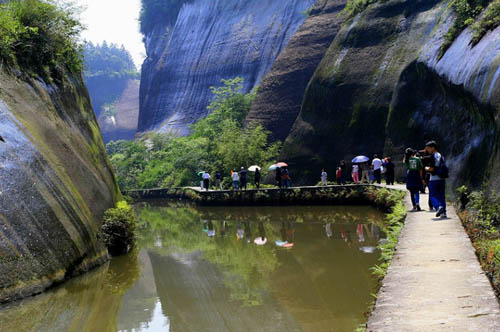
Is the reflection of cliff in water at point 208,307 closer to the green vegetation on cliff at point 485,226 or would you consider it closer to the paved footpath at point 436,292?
the paved footpath at point 436,292

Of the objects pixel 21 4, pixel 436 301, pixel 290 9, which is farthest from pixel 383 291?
pixel 290 9

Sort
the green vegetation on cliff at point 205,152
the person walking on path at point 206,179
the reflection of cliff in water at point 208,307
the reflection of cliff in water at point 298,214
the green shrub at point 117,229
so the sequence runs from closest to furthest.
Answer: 1. the reflection of cliff in water at point 208,307
2. the green shrub at point 117,229
3. the reflection of cliff in water at point 298,214
4. the person walking on path at point 206,179
5. the green vegetation on cliff at point 205,152

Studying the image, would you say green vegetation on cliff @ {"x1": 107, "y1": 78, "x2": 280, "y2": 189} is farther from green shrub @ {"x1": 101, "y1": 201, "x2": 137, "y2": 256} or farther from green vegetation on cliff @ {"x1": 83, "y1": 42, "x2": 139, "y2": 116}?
green vegetation on cliff @ {"x1": 83, "y1": 42, "x2": 139, "y2": 116}

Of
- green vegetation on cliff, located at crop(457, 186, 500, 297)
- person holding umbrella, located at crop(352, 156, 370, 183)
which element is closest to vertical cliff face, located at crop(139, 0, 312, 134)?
person holding umbrella, located at crop(352, 156, 370, 183)

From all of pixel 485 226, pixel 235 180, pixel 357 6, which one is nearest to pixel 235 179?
pixel 235 180

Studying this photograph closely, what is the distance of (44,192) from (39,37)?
4962 mm

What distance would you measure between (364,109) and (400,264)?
2236 cm

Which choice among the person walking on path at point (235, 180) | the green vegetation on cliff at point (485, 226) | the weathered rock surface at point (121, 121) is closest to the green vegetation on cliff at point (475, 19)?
the green vegetation on cliff at point (485, 226)

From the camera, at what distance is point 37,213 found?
9.75m

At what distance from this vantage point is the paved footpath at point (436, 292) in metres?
4.12

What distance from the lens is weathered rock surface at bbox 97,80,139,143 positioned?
11475cm

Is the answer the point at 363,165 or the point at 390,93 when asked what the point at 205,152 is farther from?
the point at 390,93

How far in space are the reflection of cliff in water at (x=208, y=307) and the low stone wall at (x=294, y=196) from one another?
1197cm

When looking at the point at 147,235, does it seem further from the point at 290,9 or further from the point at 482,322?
the point at 290,9
